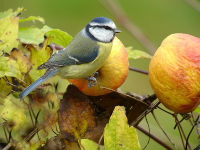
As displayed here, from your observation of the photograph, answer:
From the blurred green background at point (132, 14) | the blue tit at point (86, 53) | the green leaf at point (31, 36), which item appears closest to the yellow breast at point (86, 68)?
the blue tit at point (86, 53)

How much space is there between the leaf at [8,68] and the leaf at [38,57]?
0.10 ft

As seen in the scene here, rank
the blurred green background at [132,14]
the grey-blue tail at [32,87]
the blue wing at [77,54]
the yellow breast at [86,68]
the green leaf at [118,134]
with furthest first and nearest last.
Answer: the blurred green background at [132,14]
the blue wing at [77,54]
the yellow breast at [86,68]
the grey-blue tail at [32,87]
the green leaf at [118,134]

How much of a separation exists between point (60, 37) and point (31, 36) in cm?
6

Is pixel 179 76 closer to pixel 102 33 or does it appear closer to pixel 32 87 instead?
pixel 32 87

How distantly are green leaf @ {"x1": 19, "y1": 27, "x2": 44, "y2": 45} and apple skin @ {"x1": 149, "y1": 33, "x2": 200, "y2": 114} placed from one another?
0.27 metres

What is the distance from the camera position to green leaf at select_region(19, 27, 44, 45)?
2.51ft

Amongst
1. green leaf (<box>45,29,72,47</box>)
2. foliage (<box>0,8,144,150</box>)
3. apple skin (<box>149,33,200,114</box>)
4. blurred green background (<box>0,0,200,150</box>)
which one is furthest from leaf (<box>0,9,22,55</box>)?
blurred green background (<box>0,0,200,150</box>)

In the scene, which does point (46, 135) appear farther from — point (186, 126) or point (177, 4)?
point (177, 4)

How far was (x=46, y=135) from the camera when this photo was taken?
1.90 feet

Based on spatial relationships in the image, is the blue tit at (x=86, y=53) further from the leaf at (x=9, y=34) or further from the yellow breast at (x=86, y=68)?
the leaf at (x=9, y=34)

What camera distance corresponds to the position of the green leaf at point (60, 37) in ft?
2.55

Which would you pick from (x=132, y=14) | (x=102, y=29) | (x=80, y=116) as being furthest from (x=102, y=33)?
(x=132, y=14)

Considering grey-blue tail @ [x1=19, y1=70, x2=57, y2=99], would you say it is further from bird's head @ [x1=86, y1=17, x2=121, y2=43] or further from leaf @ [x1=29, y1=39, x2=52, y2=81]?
bird's head @ [x1=86, y1=17, x2=121, y2=43]

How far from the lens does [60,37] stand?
31.5 inches
